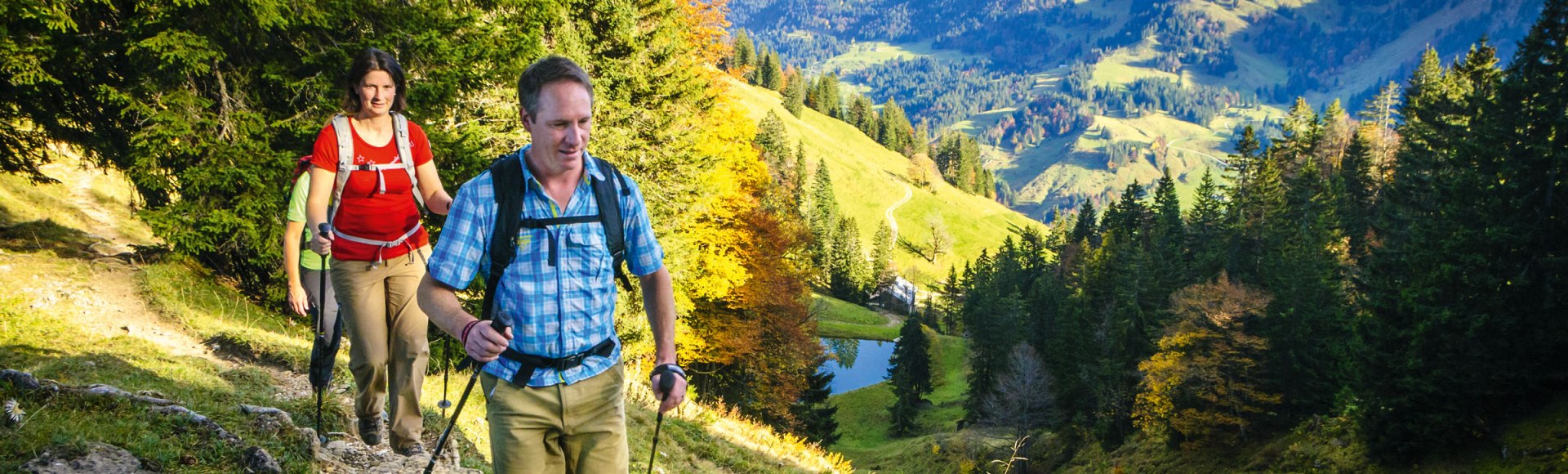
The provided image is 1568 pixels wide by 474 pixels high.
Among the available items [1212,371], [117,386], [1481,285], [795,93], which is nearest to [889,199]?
[795,93]

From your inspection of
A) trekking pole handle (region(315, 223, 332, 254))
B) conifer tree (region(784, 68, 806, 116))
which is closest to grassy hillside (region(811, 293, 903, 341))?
conifer tree (region(784, 68, 806, 116))

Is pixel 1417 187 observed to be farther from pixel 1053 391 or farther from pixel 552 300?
pixel 552 300

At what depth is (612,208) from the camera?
355 cm

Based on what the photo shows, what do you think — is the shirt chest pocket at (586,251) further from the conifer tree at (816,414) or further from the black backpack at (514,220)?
the conifer tree at (816,414)

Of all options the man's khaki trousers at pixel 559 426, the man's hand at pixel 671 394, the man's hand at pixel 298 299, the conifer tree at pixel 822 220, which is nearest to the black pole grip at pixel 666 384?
the man's hand at pixel 671 394

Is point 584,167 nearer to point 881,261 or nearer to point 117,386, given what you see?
point 117,386

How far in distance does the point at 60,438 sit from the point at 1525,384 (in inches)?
1514

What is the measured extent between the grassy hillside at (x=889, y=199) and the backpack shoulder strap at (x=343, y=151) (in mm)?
115540

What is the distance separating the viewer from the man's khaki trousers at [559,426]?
341 centimetres

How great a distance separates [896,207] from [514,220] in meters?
135

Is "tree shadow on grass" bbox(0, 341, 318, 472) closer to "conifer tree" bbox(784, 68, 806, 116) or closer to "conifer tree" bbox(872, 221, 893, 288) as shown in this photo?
"conifer tree" bbox(872, 221, 893, 288)

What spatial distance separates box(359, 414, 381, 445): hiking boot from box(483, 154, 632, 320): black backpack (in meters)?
3.44

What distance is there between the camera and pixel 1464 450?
29266 millimetres

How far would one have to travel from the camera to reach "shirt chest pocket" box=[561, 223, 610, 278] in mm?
3418
